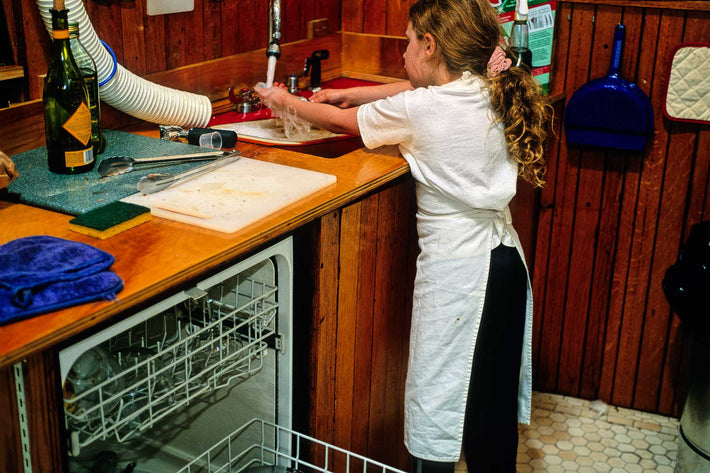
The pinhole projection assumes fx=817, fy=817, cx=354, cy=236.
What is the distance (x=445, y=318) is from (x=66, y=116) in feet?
3.12

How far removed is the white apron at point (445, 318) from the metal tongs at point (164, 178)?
50 centimetres

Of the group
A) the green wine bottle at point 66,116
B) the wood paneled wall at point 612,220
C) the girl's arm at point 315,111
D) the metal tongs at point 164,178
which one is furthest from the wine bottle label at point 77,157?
the wood paneled wall at point 612,220

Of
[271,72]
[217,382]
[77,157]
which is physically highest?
[271,72]

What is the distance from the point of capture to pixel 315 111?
2014 millimetres

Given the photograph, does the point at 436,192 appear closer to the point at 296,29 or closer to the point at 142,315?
the point at 142,315

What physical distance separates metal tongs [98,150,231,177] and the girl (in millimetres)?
323

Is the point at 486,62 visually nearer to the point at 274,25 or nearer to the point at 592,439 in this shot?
the point at 274,25

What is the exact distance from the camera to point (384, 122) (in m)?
1.87

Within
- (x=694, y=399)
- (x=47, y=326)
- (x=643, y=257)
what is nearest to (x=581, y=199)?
(x=643, y=257)

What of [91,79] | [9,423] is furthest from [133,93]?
[9,423]

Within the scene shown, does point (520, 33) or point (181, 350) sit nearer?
point (181, 350)

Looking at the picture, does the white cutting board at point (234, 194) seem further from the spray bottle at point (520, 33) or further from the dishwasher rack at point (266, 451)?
the spray bottle at point (520, 33)

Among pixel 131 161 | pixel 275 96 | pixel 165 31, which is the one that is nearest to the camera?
pixel 131 161

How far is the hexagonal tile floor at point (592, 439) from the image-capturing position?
263 centimetres
